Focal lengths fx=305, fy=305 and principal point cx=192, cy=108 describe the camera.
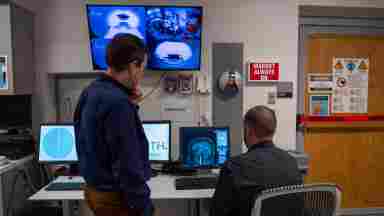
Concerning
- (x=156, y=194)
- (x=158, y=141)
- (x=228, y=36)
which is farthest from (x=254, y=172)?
(x=228, y=36)

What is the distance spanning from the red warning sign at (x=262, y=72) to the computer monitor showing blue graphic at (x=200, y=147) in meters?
0.67

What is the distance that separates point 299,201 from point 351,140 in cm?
224

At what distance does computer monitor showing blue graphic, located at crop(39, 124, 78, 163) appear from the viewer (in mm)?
2357

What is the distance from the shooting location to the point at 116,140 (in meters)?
1.24

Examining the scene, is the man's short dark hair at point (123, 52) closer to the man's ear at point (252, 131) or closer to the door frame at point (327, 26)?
the man's ear at point (252, 131)

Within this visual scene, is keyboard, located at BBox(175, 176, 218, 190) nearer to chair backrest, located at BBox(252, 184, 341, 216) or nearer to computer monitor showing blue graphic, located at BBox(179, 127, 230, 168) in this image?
computer monitor showing blue graphic, located at BBox(179, 127, 230, 168)

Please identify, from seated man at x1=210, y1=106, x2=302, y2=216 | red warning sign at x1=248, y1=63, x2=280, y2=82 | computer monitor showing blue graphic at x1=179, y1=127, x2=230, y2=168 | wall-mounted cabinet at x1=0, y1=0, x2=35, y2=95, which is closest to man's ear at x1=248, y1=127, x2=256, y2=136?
seated man at x1=210, y1=106, x2=302, y2=216

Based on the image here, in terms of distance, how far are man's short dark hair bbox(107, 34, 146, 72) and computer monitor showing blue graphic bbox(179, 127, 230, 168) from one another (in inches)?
45.6

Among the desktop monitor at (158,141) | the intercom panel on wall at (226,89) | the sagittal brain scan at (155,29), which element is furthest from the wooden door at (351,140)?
the desktop monitor at (158,141)

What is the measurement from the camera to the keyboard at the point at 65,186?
204cm

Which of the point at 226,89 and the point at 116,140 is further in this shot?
the point at 226,89

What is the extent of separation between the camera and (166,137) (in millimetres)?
2410

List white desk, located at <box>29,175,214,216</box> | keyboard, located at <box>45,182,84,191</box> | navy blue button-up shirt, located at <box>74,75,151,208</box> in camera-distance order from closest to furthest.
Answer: navy blue button-up shirt, located at <box>74,75,151,208</box> → white desk, located at <box>29,175,214,216</box> → keyboard, located at <box>45,182,84,191</box>

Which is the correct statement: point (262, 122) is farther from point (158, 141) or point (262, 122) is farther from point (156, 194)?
point (158, 141)
